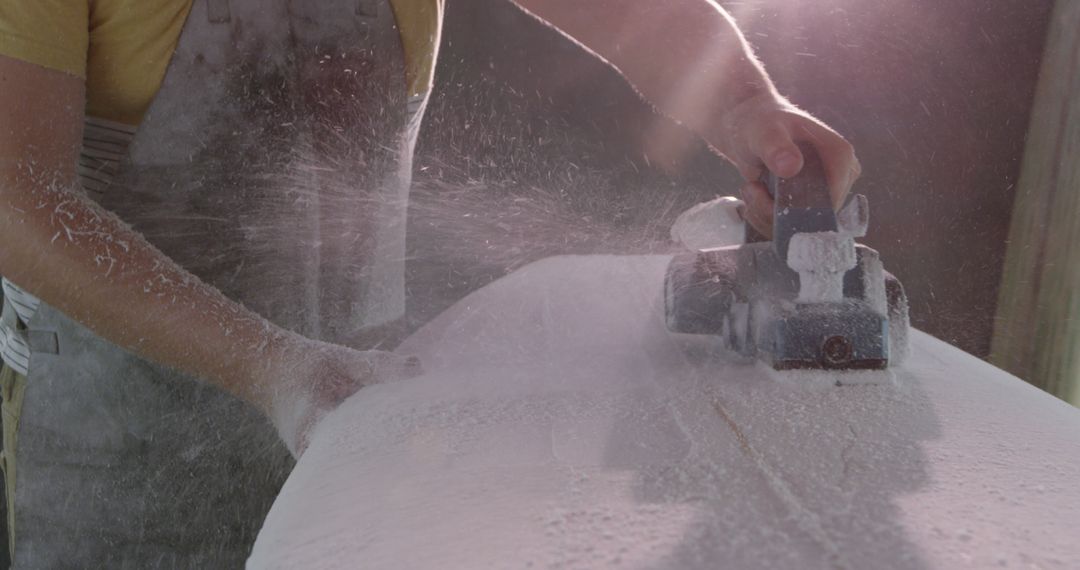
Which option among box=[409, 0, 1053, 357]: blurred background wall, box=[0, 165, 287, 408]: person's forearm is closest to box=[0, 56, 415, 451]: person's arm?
box=[0, 165, 287, 408]: person's forearm

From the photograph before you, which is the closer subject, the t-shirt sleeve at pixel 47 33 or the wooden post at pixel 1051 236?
the t-shirt sleeve at pixel 47 33

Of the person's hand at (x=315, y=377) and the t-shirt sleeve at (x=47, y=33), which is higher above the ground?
the t-shirt sleeve at (x=47, y=33)

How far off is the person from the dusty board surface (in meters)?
0.31

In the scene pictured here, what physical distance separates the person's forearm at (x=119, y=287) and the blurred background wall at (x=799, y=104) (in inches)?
51.1

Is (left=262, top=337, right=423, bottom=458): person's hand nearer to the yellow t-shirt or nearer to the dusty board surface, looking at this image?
the dusty board surface

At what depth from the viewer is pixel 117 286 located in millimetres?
1056

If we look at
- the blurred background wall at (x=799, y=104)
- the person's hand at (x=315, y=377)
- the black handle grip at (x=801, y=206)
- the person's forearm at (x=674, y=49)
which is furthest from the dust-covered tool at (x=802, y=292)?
the blurred background wall at (x=799, y=104)

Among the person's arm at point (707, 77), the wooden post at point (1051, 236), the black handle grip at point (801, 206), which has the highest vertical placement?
the person's arm at point (707, 77)

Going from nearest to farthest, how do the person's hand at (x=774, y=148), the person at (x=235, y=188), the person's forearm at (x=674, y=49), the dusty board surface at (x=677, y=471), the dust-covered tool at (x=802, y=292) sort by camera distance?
the dusty board surface at (x=677, y=471) < the dust-covered tool at (x=802, y=292) < the person's hand at (x=774, y=148) < the person at (x=235, y=188) < the person's forearm at (x=674, y=49)

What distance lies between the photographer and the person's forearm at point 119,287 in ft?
3.40

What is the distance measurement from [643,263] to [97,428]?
1.07 m

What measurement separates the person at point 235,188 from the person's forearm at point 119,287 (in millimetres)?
42

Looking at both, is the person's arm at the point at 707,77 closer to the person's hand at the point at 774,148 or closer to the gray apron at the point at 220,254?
the person's hand at the point at 774,148

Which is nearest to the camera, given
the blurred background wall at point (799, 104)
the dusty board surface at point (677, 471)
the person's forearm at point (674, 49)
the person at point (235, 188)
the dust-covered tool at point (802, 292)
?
the dusty board surface at point (677, 471)
